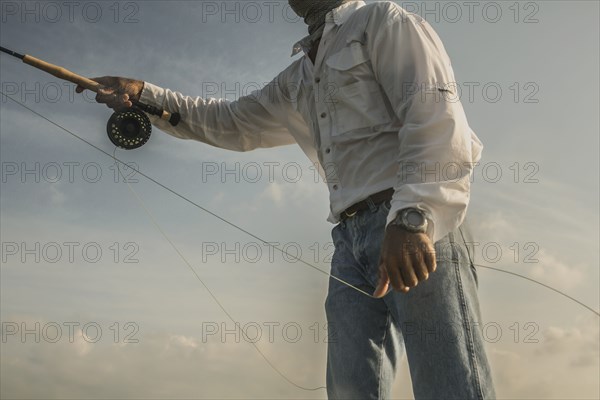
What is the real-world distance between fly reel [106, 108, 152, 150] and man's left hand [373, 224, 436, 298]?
2.20 metres

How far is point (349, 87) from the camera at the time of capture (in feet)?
9.70

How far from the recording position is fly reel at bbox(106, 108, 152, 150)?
3955 mm

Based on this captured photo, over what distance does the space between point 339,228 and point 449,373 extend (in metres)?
0.88

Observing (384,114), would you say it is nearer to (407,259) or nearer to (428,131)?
(428,131)

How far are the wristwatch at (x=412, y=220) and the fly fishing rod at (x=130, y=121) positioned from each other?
6.86 ft

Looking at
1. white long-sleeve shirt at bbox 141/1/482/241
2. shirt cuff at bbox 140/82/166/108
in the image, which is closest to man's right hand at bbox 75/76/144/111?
shirt cuff at bbox 140/82/166/108

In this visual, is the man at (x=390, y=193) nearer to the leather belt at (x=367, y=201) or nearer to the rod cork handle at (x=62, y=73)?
the leather belt at (x=367, y=201)

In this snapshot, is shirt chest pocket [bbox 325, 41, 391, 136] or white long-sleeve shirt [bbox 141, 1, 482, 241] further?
shirt chest pocket [bbox 325, 41, 391, 136]

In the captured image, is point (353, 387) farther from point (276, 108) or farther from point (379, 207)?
point (276, 108)

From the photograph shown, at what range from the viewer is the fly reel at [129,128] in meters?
3.96

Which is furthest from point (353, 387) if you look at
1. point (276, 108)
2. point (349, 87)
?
point (276, 108)

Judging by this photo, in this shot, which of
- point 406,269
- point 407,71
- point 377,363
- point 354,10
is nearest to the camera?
point 406,269

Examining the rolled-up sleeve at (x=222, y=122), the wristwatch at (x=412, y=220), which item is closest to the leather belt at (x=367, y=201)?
the wristwatch at (x=412, y=220)

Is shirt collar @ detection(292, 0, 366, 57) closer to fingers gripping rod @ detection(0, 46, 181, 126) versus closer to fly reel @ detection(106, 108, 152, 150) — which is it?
fingers gripping rod @ detection(0, 46, 181, 126)
